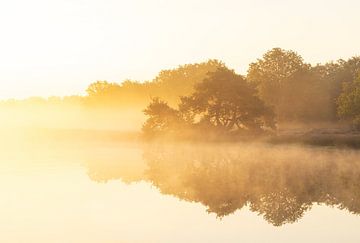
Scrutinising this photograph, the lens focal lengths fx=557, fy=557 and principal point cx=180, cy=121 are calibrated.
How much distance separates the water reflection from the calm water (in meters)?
0.05

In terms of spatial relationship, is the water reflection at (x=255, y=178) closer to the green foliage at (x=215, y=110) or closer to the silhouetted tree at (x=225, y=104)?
the green foliage at (x=215, y=110)

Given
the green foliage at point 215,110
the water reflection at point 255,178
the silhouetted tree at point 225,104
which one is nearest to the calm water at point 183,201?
the water reflection at point 255,178

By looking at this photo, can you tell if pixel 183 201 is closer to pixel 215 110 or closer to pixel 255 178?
pixel 255 178

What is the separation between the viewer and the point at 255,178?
32875 millimetres

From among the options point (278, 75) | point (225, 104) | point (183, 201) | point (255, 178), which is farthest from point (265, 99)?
point (183, 201)

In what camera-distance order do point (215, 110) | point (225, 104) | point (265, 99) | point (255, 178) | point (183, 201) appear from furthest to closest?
point (265, 99)
point (215, 110)
point (225, 104)
point (255, 178)
point (183, 201)

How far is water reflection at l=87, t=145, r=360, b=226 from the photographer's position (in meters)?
25.0

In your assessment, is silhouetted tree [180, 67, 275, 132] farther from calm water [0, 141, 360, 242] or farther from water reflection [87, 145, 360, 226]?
calm water [0, 141, 360, 242]

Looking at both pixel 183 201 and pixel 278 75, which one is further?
pixel 278 75

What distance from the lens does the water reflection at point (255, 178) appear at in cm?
2495

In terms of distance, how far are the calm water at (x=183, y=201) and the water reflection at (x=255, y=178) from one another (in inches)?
2.0

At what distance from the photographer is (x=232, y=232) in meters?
19.5

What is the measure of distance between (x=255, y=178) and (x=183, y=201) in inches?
322

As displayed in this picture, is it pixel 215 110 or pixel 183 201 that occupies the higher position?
pixel 215 110
